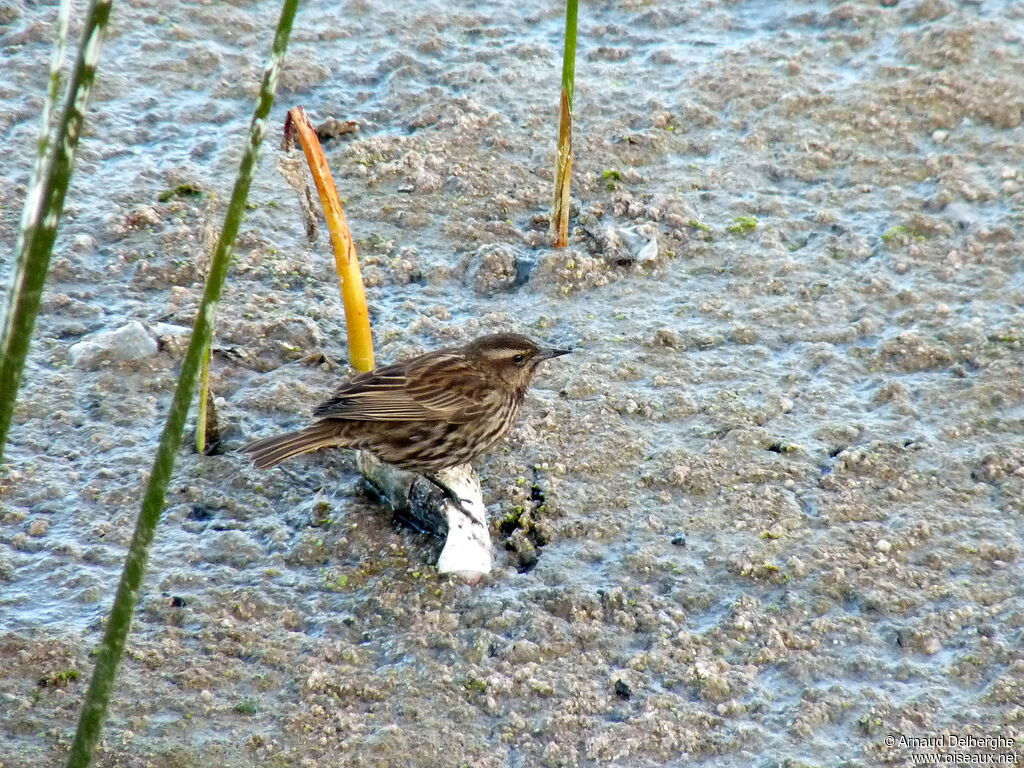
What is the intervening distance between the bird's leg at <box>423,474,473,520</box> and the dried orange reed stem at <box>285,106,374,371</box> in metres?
0.97

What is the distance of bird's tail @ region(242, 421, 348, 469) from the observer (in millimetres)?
5441

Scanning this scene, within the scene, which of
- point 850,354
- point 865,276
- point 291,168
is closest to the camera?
point 291,168

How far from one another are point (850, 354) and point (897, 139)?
2.40 m

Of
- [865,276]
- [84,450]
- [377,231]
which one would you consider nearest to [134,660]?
[84,450]

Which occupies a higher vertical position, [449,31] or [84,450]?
[449,31]

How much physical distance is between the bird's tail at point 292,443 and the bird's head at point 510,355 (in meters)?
0.84

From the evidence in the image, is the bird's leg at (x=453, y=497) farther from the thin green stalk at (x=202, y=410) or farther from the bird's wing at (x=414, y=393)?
the thin green stalk at (x=202, y=410)

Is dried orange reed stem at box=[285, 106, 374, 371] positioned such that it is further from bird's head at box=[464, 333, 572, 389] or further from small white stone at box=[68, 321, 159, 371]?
small white stone at box=[68, 321, 159, 371]

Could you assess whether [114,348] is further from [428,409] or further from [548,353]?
[548,353]

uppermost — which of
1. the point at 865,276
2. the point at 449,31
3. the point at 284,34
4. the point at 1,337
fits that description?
the point at 284,34

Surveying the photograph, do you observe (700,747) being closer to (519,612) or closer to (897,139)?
(519,612)

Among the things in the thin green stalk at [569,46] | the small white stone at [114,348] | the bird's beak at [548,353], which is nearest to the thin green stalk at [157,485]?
the bird's beak at [548,353]

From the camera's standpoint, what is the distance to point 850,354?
654cm

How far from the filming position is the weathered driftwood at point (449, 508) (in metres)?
5.11
